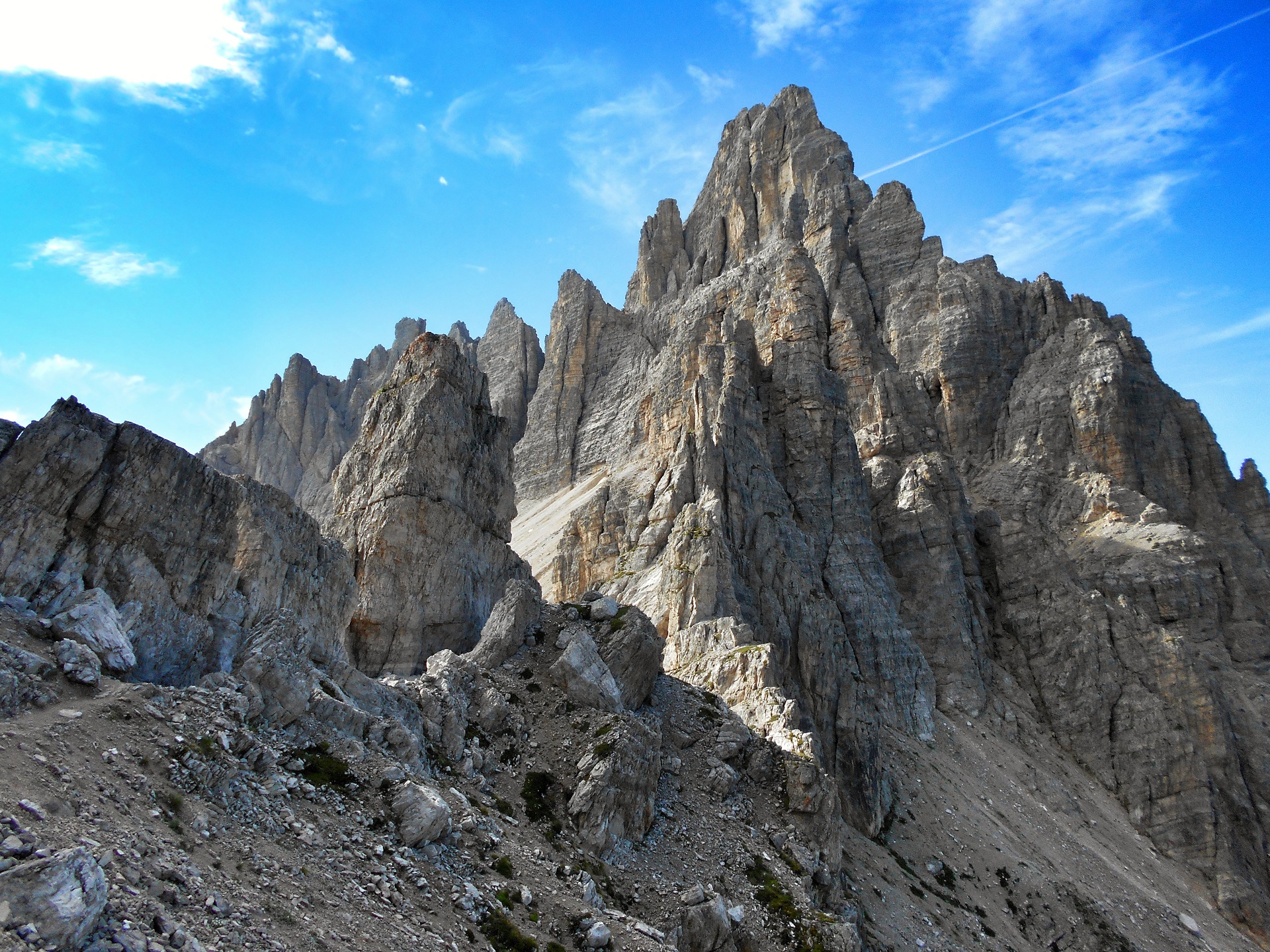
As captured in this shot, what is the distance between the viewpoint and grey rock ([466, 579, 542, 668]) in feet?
148

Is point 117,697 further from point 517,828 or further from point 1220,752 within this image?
point 1220,752

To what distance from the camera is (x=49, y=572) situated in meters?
24.5

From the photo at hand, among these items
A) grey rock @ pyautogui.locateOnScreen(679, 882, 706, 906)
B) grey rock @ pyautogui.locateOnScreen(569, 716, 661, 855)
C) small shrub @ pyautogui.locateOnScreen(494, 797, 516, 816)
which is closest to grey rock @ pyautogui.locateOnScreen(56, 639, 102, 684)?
small shrub @ pyautogui.locateOnScreen(494, 797, 516, 816)

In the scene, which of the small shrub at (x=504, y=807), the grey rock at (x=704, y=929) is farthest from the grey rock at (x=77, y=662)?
the grey rock at (x=704, y=929)

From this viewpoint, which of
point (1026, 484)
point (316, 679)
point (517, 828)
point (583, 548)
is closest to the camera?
point (316, 679)

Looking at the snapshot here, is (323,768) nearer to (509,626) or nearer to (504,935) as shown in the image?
(504,935)

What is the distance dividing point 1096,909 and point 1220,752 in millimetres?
32638

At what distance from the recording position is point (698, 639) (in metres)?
63.7

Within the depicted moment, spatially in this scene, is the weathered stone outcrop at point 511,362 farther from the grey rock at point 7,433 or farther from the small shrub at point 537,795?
the grey rock at point 7,433

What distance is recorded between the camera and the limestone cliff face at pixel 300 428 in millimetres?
163250

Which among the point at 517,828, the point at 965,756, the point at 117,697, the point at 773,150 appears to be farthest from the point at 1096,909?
the point at 773,150

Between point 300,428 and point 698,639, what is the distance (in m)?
130

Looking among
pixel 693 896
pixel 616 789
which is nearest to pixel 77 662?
pixel 616 789

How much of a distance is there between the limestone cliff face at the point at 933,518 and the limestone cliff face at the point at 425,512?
65.1ft
